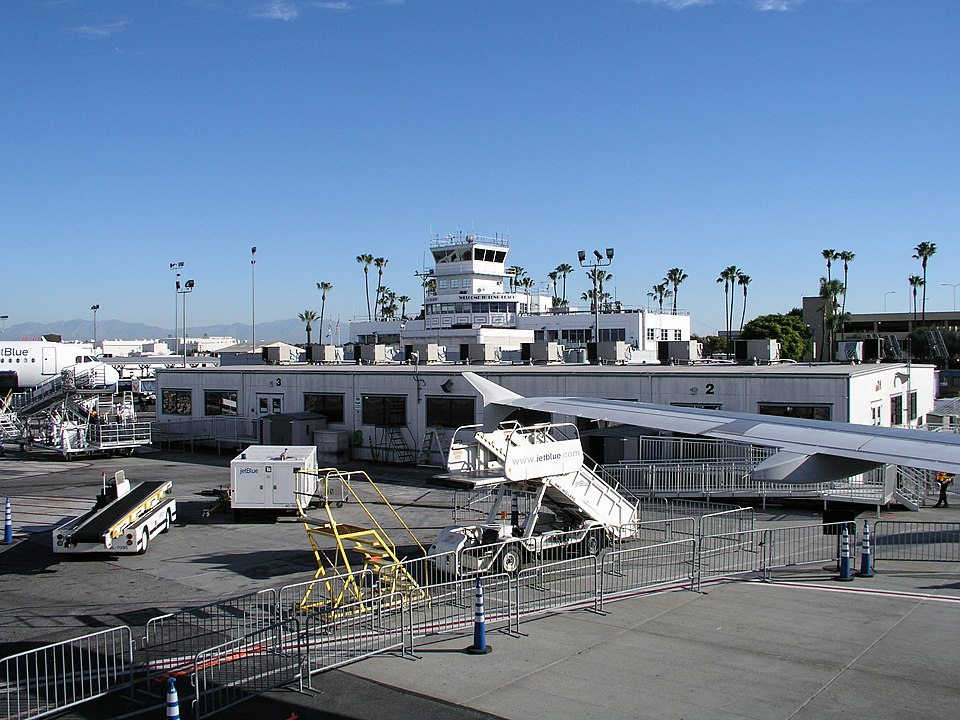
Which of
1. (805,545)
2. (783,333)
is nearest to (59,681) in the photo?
(805,545)

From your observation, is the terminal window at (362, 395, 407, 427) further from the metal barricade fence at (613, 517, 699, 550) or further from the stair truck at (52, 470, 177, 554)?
the metal barricade fence at (613, 517, 699, 550)

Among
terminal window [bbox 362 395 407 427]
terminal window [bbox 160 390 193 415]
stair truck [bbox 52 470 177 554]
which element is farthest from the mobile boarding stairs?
terminal window [bbox 160 390 193 415]

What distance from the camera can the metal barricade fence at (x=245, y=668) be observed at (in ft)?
36.7

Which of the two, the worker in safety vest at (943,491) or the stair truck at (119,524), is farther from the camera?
the worker in safety vest at (943,491)

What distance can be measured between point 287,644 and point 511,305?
2879 inches

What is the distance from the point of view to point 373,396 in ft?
129

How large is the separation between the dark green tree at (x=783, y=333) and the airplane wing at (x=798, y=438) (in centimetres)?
8703

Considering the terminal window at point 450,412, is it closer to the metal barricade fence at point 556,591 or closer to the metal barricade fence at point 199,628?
the metal barricade fence at point 556,591

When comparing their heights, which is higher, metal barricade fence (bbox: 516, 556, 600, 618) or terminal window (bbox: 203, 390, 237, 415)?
terminal window (bbox: 203, 390, 237, 415)

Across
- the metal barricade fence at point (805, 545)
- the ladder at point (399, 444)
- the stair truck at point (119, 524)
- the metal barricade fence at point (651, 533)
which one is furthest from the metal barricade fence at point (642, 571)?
the ladder at point (399, 444)

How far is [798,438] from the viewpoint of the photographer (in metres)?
13.0

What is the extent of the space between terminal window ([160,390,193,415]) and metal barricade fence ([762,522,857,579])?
116 ft

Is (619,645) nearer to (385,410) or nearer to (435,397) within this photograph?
(435,397)

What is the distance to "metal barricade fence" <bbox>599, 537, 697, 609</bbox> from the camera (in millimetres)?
16219
